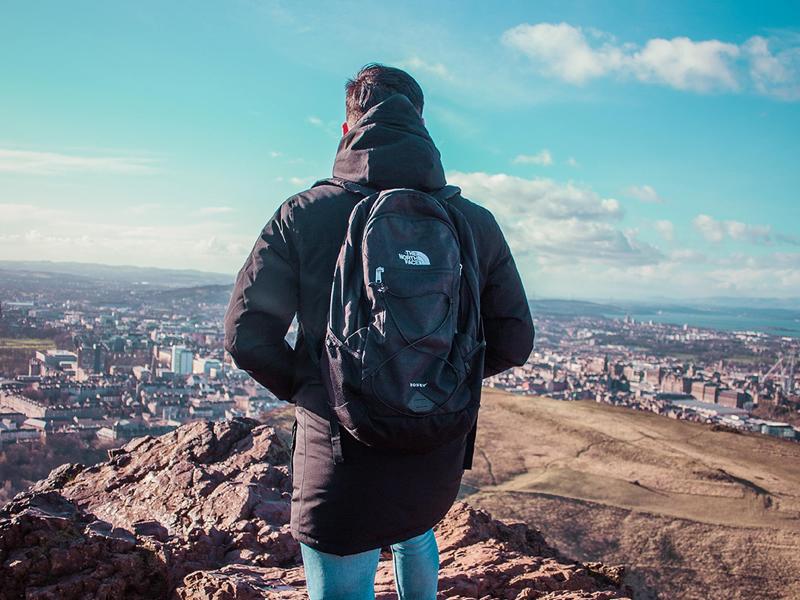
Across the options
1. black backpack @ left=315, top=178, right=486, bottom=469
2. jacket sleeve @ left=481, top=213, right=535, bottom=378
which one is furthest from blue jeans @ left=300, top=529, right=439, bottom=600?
jacket sleeve @ left=481, top=213, right=535, bottom=378

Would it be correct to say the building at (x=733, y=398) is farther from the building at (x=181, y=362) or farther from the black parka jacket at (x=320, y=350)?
the black parka jacket at (x=320, y=350)

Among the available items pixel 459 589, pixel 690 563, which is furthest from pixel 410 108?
pixel 690 563

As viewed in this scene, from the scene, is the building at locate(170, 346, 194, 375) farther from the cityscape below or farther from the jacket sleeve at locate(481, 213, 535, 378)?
the jacket sleeve at locate(481, 213, 535, 378)

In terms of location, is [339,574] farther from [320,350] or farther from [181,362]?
[181,362]

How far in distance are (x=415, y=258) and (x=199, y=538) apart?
2.56 m

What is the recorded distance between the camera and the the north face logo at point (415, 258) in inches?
72.6

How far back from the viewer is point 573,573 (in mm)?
3605

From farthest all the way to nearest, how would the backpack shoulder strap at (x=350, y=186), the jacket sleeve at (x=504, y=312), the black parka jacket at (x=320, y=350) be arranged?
the jacket sleeve at (x=504, y=312)
the backpack shoulder strap at (x=350, y=186)
the black parka jacket at (x=320, y=350)

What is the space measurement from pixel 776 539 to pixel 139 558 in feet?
20.7

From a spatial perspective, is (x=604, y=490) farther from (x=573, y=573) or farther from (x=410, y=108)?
(x=410, y=108)

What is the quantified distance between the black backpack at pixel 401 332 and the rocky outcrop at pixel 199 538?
1.57 metres

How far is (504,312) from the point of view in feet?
7.33

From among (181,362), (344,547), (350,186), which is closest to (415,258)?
(350,186)

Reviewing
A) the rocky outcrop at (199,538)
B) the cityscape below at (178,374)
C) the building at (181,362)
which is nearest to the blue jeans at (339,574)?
the rocky outcrop at (199,538)
